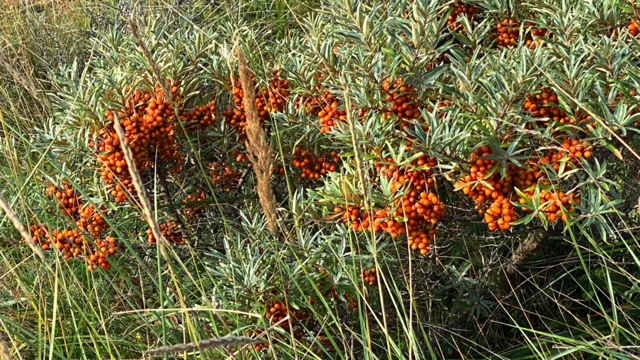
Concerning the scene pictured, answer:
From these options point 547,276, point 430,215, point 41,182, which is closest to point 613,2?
point 430,215

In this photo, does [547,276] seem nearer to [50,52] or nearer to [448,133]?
[448,133]

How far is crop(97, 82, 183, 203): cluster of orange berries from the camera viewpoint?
2.18 meters

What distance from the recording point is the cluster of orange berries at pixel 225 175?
2607 mm

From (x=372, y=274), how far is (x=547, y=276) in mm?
850

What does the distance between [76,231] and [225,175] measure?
0.61 meters

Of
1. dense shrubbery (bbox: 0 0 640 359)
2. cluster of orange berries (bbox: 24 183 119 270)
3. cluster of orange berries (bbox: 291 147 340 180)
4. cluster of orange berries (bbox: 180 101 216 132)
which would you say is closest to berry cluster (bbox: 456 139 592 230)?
dense shrubbery (bbox: 0 0 640 359)

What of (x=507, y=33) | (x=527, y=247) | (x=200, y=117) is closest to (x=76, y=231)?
(x=200, y=117)

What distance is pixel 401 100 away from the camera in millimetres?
1964

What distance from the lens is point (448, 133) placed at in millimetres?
1764

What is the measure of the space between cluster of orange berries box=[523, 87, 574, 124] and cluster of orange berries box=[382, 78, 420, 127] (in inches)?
12.5

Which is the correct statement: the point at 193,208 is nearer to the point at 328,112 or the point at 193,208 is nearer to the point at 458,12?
the point at 328,112

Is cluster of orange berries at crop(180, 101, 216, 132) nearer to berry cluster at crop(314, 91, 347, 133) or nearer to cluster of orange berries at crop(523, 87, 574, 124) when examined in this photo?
berry cluster at crop(314, 91, 347, 133)

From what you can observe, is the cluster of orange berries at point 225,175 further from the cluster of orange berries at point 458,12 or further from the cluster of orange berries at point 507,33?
the cluster of orange berries at point 507,33

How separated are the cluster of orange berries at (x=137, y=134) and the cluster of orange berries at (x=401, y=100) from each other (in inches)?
30.3
